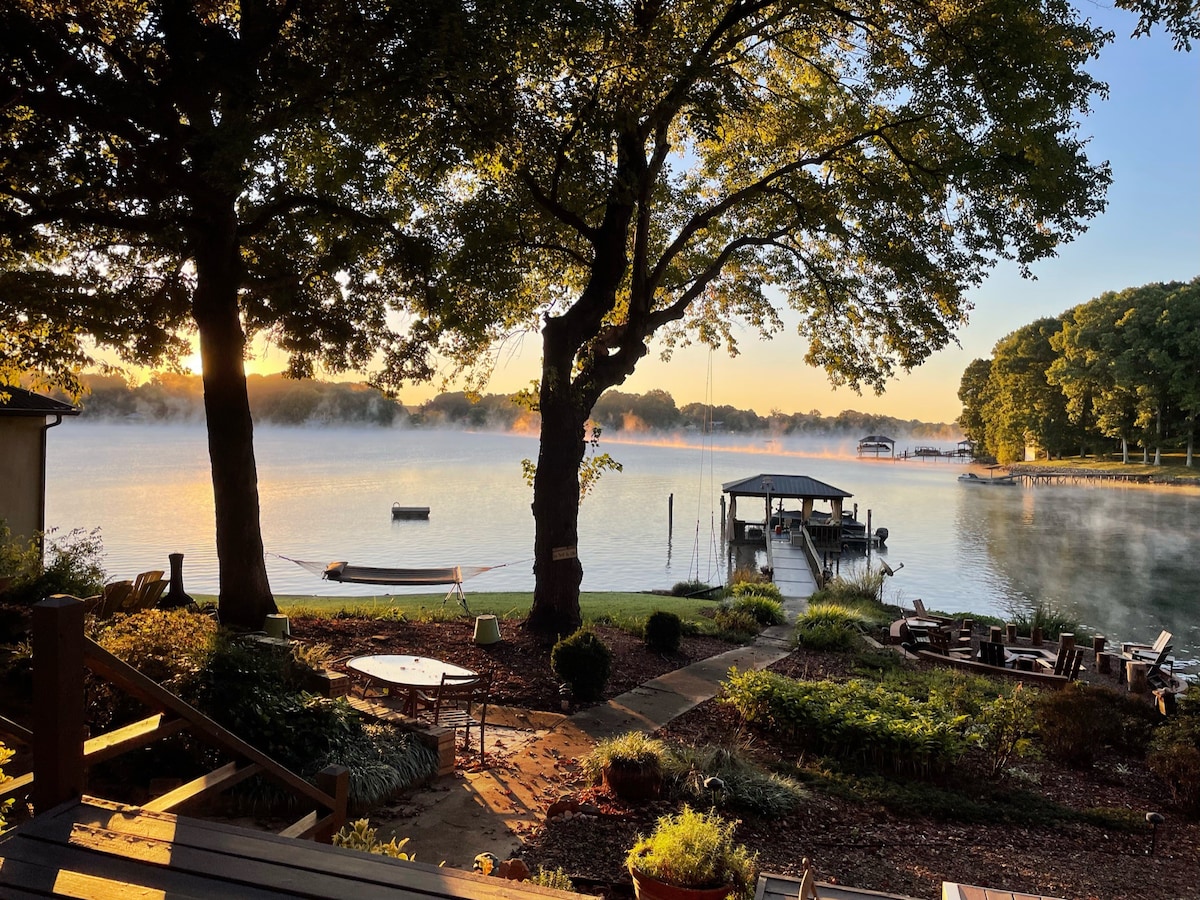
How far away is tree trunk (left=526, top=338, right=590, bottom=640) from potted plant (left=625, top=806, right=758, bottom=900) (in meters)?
8.20

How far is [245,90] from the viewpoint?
8.60 m

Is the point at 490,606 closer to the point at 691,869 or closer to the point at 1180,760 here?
the point at 1180,760

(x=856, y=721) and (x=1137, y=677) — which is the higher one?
(x=856, y=721)

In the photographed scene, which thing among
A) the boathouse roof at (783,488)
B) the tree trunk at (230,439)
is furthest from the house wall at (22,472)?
the boathouse roof at (783,488)

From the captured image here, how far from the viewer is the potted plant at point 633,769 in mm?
6145

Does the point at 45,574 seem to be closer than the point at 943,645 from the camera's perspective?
Yes

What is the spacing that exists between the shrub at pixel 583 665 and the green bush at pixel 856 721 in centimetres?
148

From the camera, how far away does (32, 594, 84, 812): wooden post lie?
2.77 metres

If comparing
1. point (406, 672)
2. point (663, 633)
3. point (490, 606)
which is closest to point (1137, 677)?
point (663, 633)

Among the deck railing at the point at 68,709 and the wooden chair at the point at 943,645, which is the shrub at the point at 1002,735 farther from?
the deck railing at the point at 68,709

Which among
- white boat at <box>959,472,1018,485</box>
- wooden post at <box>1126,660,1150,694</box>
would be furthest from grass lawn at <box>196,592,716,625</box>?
white boat at <box>959,472,1018,485</box>

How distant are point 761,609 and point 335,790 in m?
13.1

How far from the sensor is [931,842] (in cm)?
595

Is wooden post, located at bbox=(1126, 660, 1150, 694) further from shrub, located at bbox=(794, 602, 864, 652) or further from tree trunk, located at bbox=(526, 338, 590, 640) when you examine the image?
tree trunk, located at bbox=(526, 338, 590, 640)
